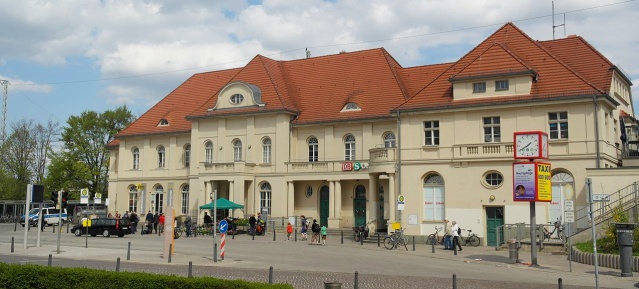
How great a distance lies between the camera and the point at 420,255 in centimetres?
3003

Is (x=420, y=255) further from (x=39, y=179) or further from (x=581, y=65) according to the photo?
(x=39, y=179)

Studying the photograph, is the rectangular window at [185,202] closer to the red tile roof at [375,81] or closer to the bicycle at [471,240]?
the red tile roof at [375,81]

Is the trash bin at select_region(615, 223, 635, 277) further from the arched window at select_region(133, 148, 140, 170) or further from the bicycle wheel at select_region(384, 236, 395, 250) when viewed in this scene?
the arched window at select_region(133, 148, 140, 170)

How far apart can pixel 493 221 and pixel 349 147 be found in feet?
48.2

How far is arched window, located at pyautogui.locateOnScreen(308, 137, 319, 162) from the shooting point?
4925cm

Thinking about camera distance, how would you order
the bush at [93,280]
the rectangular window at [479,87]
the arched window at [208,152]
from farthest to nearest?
the arched window at [208,152]
the rectangular window at [479,87]
the bush at [93,280]

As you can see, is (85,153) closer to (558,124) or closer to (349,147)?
(349,147)

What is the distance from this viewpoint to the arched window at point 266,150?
164 ft

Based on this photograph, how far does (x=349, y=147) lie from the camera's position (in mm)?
47812

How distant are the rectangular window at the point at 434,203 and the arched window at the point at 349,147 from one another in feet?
33.9

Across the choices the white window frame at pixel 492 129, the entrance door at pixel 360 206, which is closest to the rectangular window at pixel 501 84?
the white window frame at pixel 492 129

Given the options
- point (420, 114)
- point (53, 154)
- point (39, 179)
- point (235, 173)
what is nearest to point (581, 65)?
point (420, 114)

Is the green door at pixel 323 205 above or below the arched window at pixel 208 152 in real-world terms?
below

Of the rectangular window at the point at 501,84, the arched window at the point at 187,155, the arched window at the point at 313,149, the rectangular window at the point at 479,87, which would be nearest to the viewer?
the rectangular window at the point at 501,84
